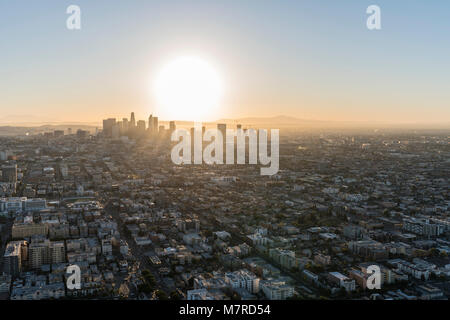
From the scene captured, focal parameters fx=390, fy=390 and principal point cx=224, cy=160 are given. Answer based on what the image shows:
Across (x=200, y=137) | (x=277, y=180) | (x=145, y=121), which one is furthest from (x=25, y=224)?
(x=145, y=121)

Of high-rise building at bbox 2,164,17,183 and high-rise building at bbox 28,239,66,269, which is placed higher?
high-rise building at bbox 2,164,17,183

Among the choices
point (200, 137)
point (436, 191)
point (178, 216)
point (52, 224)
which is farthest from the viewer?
point (200, 137)

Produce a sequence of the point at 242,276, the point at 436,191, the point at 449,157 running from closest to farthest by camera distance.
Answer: the point at 242,276 → the point at 436,191 → the point at 449,157

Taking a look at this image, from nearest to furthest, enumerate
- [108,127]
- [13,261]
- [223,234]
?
[13,261] → [223,234] → [108,127]

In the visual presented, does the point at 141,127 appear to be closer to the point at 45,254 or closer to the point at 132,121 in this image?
the point at 132,121

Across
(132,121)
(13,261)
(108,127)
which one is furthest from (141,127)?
(13,261)

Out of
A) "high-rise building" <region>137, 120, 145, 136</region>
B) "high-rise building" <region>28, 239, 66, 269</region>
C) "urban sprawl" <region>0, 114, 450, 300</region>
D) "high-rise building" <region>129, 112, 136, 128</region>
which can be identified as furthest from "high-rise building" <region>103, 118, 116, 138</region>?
"high-rise building" <region>28, 239, 66, 269</region>

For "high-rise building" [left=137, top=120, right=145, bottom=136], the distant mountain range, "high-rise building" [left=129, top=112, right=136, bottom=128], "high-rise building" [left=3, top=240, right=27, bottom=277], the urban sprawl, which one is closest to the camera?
the urban sprawl

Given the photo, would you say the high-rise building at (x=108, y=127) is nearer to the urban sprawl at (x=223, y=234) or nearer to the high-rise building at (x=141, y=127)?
the high-rise building at (x=141, y=127)

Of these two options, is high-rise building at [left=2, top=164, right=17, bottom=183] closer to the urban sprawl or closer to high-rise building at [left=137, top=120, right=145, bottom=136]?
the urban sprawl

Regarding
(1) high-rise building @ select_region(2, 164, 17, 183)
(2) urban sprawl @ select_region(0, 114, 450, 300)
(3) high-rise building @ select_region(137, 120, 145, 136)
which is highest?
(3) high-rise building @ select_region(137, 120, 145, 136)
